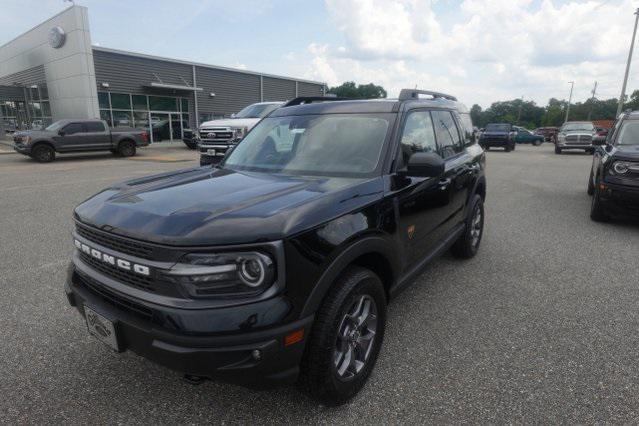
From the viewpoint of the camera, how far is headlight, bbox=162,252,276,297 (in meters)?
1.80

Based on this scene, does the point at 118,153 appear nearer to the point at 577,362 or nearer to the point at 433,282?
the point at 433,282

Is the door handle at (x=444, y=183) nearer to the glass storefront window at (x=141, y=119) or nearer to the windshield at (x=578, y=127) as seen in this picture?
the windshield at (x=578, y=127)

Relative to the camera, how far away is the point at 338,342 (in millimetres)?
2271

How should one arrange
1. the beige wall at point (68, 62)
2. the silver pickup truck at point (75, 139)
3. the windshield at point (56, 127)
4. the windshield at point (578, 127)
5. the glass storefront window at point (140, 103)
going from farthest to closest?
the glass storefront window at point (140, 103)
the windshield at point (578, 127)
the beige wall at point (68, 62)
the windshield at point (56, 127)
the silver pickup truck at point (75, 139)

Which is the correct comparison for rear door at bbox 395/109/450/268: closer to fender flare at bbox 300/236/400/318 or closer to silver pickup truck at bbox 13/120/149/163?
fender flare at bbox 300/236/400/318

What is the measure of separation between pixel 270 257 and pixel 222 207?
1.37 feet

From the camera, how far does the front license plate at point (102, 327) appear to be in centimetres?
201

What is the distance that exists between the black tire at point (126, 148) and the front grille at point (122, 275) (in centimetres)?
1752

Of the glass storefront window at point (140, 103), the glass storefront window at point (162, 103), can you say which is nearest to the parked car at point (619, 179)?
the glass storefront window at point (140, 103)

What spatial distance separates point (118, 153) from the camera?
1822 centimetres

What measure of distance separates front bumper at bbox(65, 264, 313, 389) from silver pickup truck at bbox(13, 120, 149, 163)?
1713 centimetres

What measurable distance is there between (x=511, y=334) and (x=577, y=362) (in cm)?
47

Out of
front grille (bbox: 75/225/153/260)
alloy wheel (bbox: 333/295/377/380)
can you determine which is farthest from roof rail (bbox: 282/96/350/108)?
front grille (bbox: 75/225/153/260)

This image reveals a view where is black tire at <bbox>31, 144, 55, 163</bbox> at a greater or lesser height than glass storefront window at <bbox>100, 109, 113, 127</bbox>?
lesser
